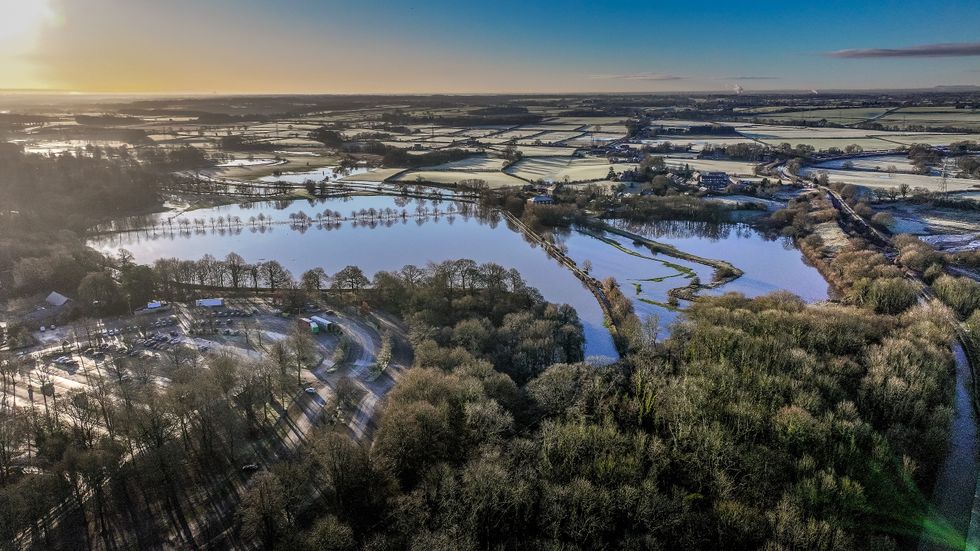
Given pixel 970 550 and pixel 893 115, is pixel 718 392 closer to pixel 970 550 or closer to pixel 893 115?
pixel 970 550

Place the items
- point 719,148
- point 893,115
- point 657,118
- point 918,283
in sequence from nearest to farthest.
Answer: point 918,283 < point 719,148 < point 893,115 < point 657,118

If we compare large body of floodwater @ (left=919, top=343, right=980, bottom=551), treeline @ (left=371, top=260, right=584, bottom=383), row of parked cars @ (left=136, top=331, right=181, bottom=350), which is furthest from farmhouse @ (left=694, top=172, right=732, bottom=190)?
row of parked cars @ (left=136, top=331, right=181, bottom=350)

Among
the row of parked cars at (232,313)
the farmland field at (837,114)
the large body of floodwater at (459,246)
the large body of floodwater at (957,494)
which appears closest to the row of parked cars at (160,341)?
the row of parked cars at (232,313)

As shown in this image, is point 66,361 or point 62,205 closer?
point 66,361

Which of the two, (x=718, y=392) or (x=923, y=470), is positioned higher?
(x=718, y=392)

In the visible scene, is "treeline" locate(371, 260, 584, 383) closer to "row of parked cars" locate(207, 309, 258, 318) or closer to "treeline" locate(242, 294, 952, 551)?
"treeline" locate(242, 294, 952, 551)

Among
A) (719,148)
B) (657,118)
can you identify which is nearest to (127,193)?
(719,148)

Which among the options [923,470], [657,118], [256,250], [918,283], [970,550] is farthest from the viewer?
[657,118]

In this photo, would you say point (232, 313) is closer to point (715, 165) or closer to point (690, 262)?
point (690, 262)

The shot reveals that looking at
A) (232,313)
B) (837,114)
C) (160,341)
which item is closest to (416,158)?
(232,313)
